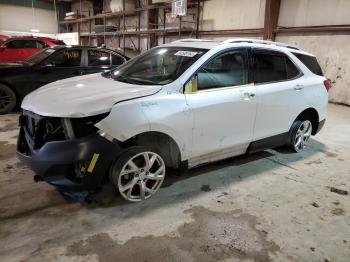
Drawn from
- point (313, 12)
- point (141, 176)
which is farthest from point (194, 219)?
point (313, 12)

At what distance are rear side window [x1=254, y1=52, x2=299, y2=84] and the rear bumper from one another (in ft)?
5.92

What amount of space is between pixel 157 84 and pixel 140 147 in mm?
605

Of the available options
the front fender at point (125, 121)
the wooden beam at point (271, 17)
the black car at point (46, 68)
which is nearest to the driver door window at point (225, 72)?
Answer: the front fender at point (125, 121)

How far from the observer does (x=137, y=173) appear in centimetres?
261

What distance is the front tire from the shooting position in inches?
97.2

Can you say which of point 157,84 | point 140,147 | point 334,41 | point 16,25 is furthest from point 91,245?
point 16,25

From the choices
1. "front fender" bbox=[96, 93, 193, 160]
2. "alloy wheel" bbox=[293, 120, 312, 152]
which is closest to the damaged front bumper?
"front fender" bbox=[96, 93, 193, 160]

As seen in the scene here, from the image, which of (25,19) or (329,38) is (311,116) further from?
(25,19)

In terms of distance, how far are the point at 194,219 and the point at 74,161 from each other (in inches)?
42.3

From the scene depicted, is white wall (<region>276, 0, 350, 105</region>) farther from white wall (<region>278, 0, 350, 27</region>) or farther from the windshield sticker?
the windshield sticker

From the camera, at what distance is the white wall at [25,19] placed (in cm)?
1825

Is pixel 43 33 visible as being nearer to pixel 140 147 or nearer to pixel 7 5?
pixel 7 5

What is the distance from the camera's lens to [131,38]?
1463cm

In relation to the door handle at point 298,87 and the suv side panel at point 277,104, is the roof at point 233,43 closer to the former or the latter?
the suv side panel at point 277,104
